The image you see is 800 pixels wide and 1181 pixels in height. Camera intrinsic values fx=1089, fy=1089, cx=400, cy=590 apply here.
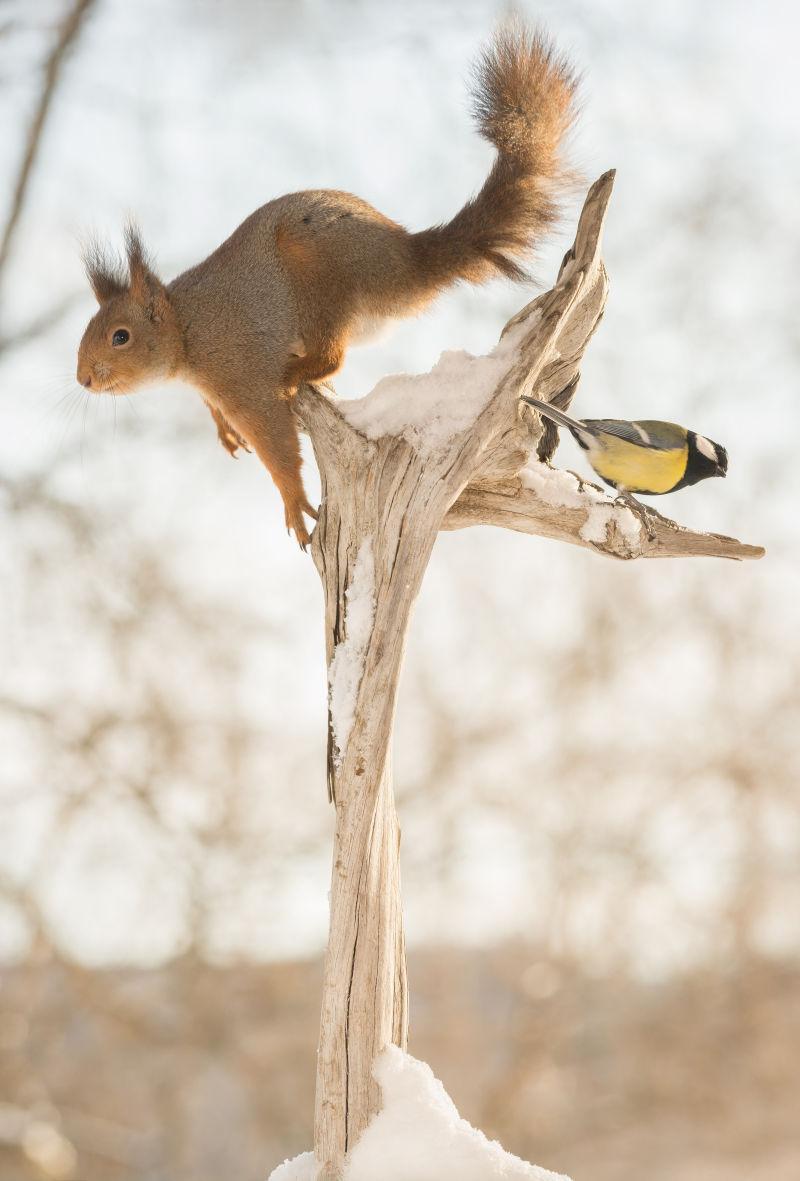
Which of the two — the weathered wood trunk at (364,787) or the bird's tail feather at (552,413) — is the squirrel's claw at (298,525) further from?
the bird's tail feather at (552,413)

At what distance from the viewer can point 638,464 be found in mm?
1358

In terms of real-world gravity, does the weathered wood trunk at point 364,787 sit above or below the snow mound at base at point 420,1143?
above

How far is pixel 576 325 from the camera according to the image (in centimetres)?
135

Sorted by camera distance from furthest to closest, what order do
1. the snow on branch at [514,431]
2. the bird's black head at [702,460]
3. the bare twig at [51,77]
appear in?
the bare twig at [51,77] → the bird's black head at [702,460] → the snow on branch at [514,431]

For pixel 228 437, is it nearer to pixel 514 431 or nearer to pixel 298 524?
pixel 298 524

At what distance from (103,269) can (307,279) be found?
0.26 meters

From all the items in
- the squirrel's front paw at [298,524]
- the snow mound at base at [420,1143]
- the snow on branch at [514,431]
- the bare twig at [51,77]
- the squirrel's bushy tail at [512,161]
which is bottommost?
the snow mound at base at [420,1143]

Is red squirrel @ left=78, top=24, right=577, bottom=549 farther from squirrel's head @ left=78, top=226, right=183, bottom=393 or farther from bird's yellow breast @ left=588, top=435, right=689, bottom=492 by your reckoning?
bird's yellow breast @ left=588, top=435, right=689, bottom=492

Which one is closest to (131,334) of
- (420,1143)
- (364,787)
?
(364,787)

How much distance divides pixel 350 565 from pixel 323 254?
0.37 metres

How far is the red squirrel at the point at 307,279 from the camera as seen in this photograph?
1287 millimetres

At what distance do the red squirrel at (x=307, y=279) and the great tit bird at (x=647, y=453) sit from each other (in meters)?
0.25

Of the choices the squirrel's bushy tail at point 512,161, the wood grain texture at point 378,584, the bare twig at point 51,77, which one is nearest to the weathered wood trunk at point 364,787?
the wood grain texture at point 378,584

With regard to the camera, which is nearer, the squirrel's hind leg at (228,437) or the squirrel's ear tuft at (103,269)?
the squirrel's ear tuft at (103,269)
